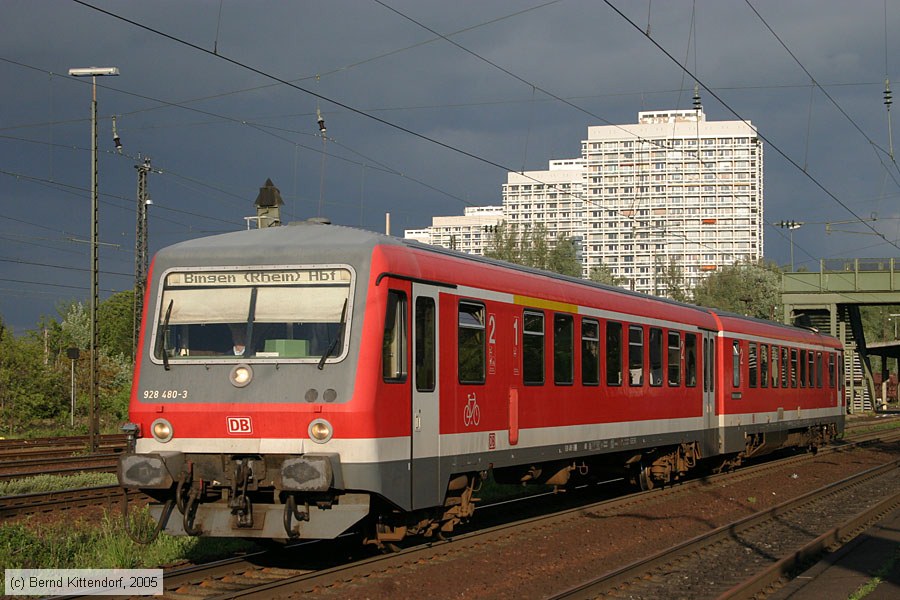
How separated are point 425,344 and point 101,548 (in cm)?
421

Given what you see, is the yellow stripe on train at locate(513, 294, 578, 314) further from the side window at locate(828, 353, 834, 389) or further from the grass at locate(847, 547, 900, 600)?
the side window at locate(828, 353, 834, 389)

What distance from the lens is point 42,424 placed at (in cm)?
4453

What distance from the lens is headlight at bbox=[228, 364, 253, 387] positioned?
10227mm

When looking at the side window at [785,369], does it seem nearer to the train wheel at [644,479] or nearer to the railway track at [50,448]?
the train wheel at [644,479]

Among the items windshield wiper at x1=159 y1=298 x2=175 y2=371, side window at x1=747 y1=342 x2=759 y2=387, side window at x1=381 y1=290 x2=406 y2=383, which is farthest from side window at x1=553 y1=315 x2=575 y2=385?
side window at x1=747 y1=342 x2=759 y2=387

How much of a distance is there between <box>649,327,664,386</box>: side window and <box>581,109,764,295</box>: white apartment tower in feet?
516

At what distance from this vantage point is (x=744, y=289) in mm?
87938

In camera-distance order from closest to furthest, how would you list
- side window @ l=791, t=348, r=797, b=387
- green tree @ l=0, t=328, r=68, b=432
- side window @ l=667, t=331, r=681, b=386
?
side window @ l=667, t=331, r=681, b=386, side window @ l=791, t=348, r=797, b=387, green tree @ l=0, t=328, r=68, b=432

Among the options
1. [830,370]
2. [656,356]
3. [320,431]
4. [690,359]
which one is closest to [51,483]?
[656,356]

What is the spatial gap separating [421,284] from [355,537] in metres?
3.41

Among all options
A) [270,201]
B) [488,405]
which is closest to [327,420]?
[488,405]

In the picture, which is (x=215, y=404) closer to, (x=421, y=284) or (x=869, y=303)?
(x=421, y=284)

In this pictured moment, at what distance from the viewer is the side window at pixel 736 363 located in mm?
22062

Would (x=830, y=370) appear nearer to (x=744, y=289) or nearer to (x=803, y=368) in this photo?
(x=803, y=368)
